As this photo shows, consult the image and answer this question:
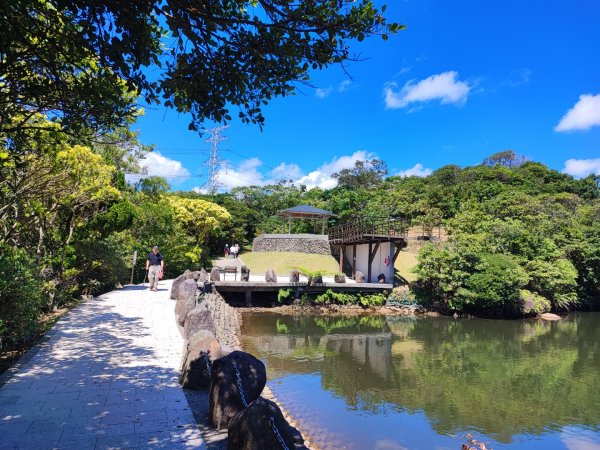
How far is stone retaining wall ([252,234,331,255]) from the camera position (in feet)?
88.7

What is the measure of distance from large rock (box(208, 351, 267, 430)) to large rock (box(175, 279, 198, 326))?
450 centimetres

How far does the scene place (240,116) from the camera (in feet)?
11.3

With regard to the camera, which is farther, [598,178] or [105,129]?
[598,178]

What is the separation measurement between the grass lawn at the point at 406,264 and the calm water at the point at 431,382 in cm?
627

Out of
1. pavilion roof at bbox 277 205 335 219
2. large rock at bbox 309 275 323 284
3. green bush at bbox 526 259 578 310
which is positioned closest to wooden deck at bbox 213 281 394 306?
large rock at bbox 309 275 323 284

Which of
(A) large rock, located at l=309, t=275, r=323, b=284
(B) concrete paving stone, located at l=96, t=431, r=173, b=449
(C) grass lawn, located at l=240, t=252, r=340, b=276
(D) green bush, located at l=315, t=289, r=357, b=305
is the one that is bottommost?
(B) concrete paving stone, located at l=96, t=431, r=173, b=449

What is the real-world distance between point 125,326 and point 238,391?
5179 mm

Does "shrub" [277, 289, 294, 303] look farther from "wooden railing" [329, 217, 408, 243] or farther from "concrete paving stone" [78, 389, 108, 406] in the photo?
"concrete paving stone" [78, 389, 108, 406]

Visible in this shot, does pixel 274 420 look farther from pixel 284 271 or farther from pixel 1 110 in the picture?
pixel 284 271

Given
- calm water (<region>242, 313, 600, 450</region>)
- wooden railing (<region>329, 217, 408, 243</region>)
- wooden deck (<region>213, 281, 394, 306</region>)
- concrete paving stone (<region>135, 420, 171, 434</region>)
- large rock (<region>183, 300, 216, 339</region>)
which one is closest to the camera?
concrete paving stone (<region>135, 420, 171, 434</region>)

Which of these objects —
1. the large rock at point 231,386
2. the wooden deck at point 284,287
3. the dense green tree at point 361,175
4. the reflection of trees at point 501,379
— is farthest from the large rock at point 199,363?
the dense green tree at point 361,175

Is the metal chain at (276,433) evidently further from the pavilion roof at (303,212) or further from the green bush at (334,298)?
the pavilion roof at (303,212)

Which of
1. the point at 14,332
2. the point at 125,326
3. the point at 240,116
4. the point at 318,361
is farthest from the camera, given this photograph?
the point at 318,361

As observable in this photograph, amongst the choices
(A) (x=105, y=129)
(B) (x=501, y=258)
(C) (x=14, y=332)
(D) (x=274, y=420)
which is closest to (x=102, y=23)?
(A) (x=105, y=129)
